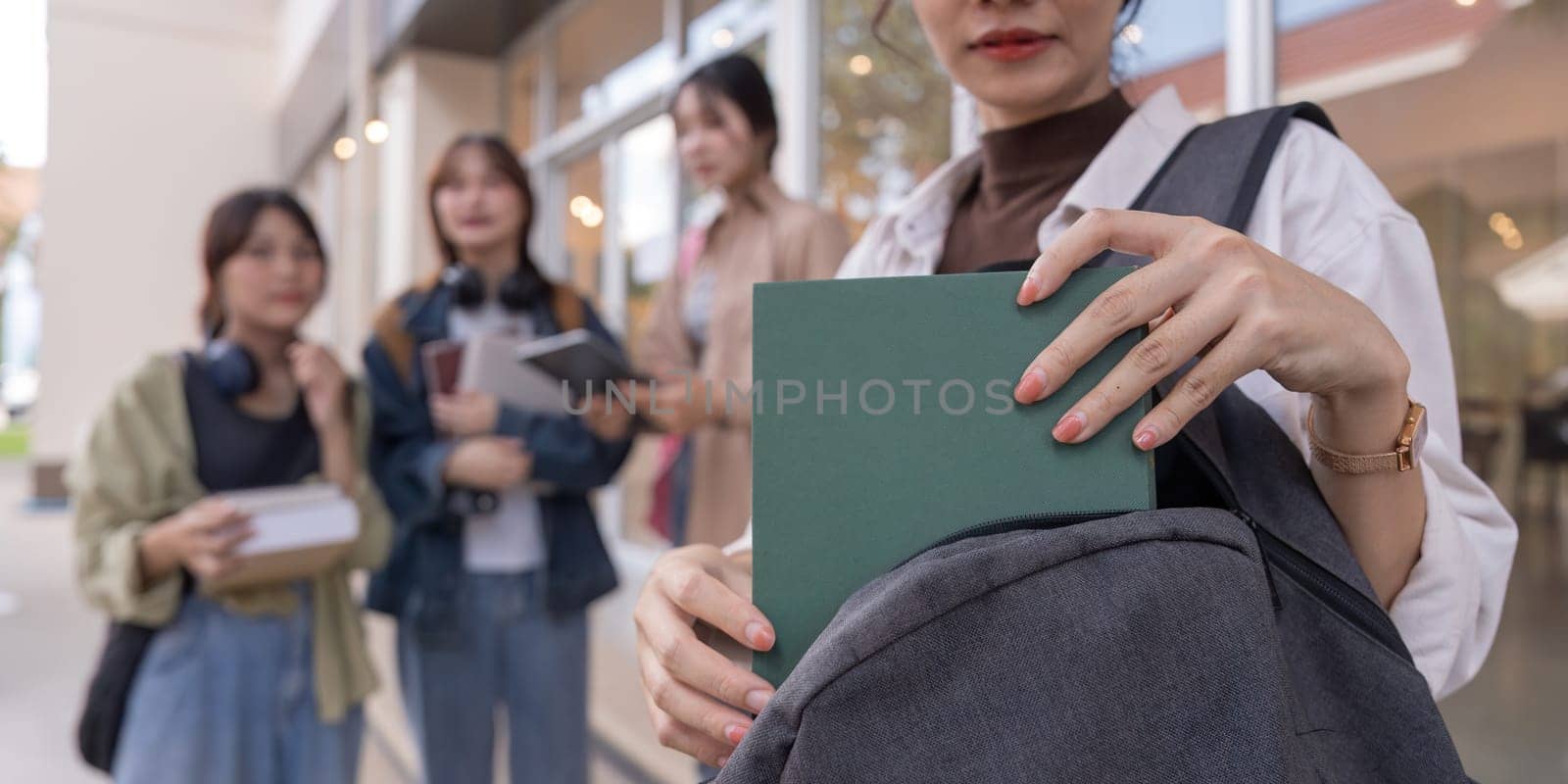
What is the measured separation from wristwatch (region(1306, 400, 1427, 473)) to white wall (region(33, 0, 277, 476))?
171 inches

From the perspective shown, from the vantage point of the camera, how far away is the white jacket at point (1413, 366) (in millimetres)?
563

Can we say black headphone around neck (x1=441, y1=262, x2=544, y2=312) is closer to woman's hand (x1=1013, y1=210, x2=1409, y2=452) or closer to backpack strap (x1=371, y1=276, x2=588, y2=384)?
backpack strap (x1=371, y1=276, x2=588, y2=384)

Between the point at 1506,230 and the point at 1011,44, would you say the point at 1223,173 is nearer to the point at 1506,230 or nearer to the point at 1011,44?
the point at 1011,44

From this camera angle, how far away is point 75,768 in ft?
9.93

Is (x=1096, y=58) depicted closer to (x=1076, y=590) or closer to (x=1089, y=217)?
(x=1089, y=217)

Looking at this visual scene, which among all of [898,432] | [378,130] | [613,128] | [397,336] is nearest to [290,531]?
[397,336]

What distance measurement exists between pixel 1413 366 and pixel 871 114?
8.02 ft

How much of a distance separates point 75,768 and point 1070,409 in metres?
3.81

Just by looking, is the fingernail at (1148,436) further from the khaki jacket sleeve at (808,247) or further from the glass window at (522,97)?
the glass window at (522,97)

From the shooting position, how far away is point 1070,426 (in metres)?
0.47

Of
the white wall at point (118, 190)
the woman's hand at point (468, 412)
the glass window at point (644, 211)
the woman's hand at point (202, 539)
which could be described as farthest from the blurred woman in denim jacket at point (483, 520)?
the white wall at point (118, 190)

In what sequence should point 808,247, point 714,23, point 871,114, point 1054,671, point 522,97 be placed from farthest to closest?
point 522,97 < point 714,23 < point 871,114 < point 808,247 < point 1054,671

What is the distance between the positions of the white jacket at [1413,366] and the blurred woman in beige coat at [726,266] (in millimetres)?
1154

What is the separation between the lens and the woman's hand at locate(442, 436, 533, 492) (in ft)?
5.94
